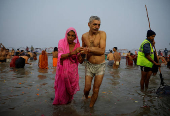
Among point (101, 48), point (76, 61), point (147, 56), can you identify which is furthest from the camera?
point (147, 56)

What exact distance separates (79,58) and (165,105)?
7.97 feet

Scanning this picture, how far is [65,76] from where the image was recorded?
11.1 feet

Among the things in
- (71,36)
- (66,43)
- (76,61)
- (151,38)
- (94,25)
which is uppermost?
(94,25)

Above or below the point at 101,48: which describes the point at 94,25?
above

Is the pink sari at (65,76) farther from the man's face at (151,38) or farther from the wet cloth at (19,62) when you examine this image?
the wet cloth at (19,62)

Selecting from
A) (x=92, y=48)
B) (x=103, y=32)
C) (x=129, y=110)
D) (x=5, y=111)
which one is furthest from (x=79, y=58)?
(x=5, y=111)

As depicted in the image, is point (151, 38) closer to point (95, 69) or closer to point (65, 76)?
point (95, 69)

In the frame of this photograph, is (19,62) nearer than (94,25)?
No

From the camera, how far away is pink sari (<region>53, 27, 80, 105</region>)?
341 centimetres

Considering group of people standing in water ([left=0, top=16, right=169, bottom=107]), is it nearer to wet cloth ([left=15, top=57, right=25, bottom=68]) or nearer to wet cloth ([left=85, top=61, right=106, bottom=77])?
wet cloth ([left=85, top=61, right=106, bottom=77])

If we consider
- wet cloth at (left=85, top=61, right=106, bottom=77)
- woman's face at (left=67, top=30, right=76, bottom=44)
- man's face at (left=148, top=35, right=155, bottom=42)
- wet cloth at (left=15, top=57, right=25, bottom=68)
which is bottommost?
wet cloth at (left=15, top=57, right=25, bottom=68)

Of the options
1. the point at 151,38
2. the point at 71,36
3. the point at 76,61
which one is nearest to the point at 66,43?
the point at 71,36

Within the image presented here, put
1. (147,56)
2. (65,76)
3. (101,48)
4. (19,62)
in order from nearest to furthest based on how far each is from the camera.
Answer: (101,48) < (65,76) < (147,56) < (19,62)

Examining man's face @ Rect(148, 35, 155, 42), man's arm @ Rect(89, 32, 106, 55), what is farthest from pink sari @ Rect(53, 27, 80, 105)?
man's face @ Rect(148, 35, 155, 42)
